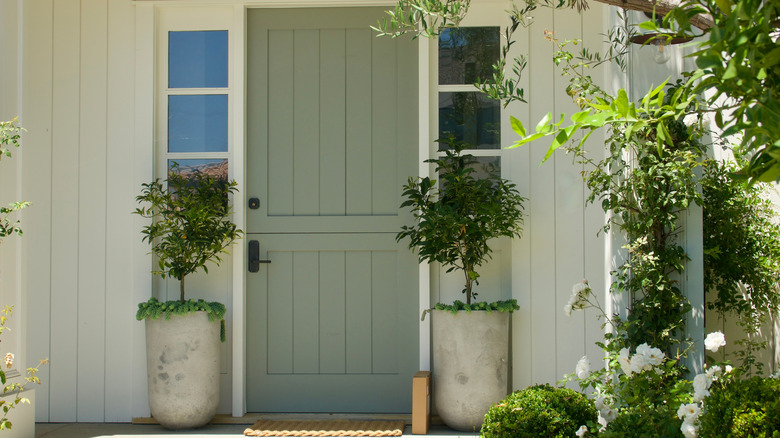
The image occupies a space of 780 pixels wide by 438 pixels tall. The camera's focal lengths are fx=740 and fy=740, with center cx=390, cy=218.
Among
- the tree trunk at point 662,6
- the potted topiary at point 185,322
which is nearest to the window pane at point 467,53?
the potted topiary at point 185,322

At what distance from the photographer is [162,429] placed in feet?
13.0

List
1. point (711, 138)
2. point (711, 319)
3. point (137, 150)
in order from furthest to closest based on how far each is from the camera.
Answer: point (137, 150) → point (711, 319) → point (711, 138)

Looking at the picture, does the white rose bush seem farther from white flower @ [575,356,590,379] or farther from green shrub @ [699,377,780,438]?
green shrub @ [699,377,780,438]

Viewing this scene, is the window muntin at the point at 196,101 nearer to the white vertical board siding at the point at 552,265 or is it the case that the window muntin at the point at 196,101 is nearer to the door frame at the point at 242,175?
the door frame at the point at 242,175

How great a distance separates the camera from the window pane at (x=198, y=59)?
13.9 ft

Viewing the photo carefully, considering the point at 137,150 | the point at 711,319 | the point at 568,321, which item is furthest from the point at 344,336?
the point at 711,319

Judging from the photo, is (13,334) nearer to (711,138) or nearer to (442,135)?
(442,135)

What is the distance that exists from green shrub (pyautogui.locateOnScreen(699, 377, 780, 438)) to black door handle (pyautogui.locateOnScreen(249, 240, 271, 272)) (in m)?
2.54

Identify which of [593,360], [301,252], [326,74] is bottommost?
[593,360]

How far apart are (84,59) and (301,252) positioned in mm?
1636

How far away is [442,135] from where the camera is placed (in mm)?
4160

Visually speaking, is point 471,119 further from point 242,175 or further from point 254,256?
point 254,256

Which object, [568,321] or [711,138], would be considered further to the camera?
[568,321]

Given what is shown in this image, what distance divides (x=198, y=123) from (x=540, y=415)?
2515mm
